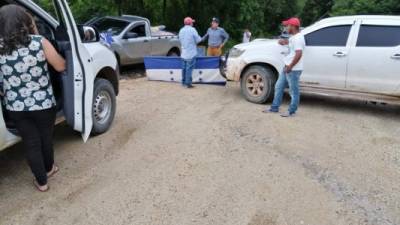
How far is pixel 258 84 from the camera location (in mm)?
7867

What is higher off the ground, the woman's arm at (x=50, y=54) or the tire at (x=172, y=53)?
the woman's arm at (x=50, y=54)

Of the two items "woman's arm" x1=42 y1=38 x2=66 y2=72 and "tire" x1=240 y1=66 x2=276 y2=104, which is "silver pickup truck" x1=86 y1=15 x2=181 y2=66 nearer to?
"tire" x1=240 y1=66 x2=276 y2=104

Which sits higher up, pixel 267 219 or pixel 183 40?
pixel 183 40

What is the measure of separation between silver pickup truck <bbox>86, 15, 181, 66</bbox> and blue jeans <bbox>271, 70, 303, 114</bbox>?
201 inches

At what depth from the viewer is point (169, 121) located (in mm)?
6488

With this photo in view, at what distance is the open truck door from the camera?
4.26 m

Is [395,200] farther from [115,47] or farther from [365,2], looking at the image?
[365,2]

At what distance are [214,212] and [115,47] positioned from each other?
7695 mm

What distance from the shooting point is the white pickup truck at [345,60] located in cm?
689

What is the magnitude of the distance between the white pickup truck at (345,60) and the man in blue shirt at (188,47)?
1796mm

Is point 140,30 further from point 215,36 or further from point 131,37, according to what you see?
point 215,36

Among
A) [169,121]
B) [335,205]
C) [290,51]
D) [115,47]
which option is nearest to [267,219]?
[335,205]

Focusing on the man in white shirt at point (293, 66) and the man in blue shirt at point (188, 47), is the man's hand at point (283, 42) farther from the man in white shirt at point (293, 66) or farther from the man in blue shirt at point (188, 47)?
the man in blue shirt at point (188, 47)

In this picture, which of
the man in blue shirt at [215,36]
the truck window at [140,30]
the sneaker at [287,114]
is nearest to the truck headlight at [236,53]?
the sneaker at [287,114]
